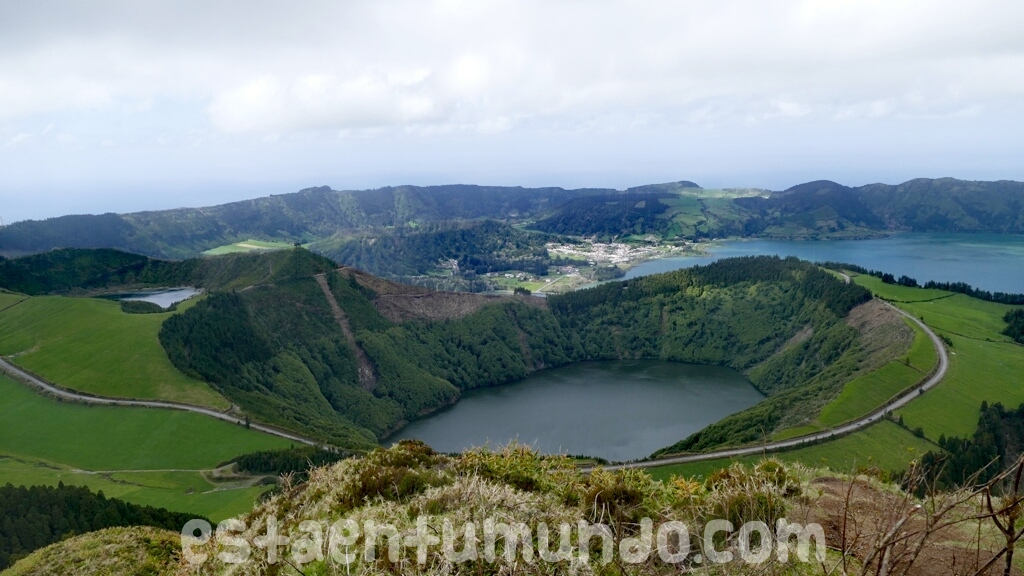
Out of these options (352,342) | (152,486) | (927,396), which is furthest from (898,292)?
(152,486)

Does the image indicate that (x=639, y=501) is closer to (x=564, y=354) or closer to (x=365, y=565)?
(x=365, y=565)

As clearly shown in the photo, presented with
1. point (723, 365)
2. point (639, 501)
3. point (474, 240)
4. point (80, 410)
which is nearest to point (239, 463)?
point (80, 410)

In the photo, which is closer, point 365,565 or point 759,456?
point 365,565

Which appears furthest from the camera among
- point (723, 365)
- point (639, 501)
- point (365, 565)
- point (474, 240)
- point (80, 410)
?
point (474, 240)

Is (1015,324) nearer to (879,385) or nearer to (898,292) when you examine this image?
(898,292)

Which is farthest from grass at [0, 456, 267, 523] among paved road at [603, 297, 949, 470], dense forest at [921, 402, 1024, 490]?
dense forest at [921, 402, 1024, 490]

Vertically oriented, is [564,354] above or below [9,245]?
below
